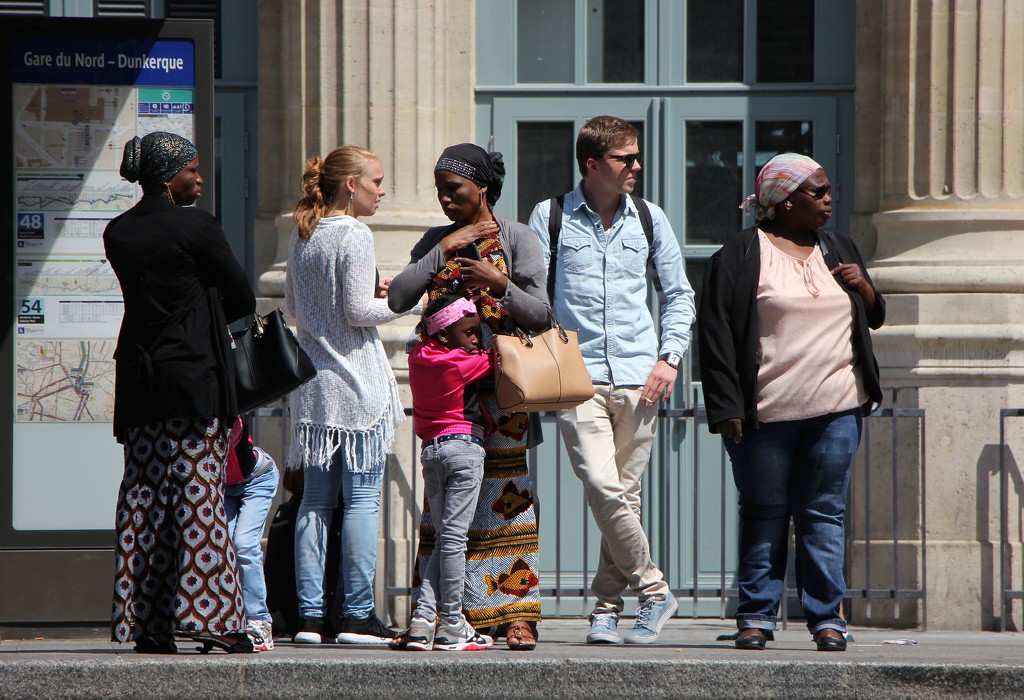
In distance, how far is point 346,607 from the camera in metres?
6.46

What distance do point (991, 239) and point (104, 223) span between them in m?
4.62

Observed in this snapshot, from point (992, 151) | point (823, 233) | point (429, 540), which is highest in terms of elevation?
point (992, 151)

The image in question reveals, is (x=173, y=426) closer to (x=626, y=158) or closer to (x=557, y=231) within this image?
(x=557, y=231)

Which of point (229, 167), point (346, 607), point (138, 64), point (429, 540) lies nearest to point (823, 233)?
point (429, 540)

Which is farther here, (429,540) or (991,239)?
(991,239)

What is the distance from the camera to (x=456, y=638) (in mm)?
5977

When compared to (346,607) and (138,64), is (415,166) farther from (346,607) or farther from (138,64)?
(346,607)

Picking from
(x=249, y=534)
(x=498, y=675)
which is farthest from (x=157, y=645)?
(x=498, y=675)

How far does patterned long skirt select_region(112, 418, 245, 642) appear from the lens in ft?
18.6

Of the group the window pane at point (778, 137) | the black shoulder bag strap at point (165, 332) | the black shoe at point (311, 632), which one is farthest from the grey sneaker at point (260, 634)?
the window pane at point (778, 137)

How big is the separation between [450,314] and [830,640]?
6.52ft

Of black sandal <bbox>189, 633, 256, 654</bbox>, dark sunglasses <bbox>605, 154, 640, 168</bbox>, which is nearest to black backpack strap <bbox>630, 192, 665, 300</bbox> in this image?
dark sunglasses <bbox>605, 154, 640, 168</bbox>

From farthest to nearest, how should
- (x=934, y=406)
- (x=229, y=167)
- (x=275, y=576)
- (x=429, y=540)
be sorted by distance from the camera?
(x=229, y=167), (x=934, y=406), (x=275, y=576), (x=429, y=540)

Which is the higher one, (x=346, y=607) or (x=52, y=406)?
(x=52, y=406)
